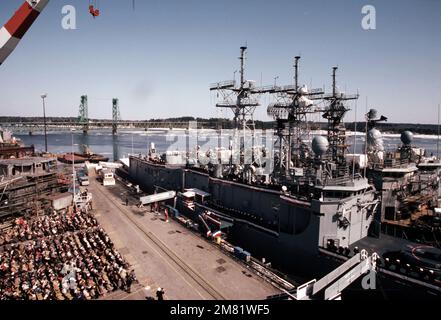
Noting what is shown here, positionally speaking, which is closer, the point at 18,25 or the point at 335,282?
the point at 18,25

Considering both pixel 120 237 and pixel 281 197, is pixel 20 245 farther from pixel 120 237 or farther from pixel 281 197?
pixel 281 197

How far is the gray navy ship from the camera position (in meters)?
22.4

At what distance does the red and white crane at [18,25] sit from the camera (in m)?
14.0

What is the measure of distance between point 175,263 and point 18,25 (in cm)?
1969

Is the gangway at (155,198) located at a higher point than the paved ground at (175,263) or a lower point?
higher

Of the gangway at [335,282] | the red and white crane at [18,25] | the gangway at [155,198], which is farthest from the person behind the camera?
the gangway at [155,198]

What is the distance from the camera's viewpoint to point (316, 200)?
76.0 ft

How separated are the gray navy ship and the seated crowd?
11.2 meters

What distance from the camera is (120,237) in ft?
96.3

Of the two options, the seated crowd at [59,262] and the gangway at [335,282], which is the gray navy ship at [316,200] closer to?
the gangway at [335,282]

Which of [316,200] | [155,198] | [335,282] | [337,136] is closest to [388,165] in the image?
[337,136]

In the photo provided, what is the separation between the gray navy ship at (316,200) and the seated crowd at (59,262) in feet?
36.7

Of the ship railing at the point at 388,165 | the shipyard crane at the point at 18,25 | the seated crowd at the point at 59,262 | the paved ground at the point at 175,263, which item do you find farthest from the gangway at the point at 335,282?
the shipyard crane at the point at 18,25

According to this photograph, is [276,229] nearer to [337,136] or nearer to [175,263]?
[175,263]
